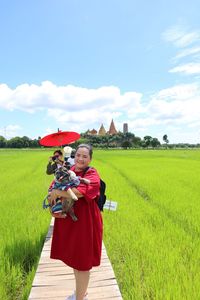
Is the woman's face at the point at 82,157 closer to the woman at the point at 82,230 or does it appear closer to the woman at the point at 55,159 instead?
the woman at the point at 82,230

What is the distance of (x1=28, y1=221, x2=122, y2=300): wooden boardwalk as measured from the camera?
262 cm

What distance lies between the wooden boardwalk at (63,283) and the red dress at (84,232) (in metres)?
0.54

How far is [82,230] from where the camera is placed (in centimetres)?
224

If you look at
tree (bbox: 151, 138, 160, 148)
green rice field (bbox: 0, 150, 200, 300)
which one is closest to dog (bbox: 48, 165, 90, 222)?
green rice field (bbox: 0, 150, 200, 300)

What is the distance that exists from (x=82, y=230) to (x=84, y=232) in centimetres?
2

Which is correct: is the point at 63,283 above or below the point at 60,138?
below

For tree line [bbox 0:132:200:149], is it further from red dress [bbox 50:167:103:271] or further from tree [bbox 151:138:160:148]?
red dress [bbox 50:167:103:271]

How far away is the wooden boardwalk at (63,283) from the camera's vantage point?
2625 mm

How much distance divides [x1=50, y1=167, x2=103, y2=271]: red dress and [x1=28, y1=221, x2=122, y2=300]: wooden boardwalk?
54 cm

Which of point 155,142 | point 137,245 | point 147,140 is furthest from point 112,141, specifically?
point 137,245

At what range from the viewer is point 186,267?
3270 millimetres

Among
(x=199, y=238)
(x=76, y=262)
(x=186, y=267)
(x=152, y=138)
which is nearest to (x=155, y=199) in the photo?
(x=199, y=238)

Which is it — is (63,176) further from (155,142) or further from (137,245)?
(155,142)

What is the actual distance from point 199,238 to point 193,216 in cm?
137
